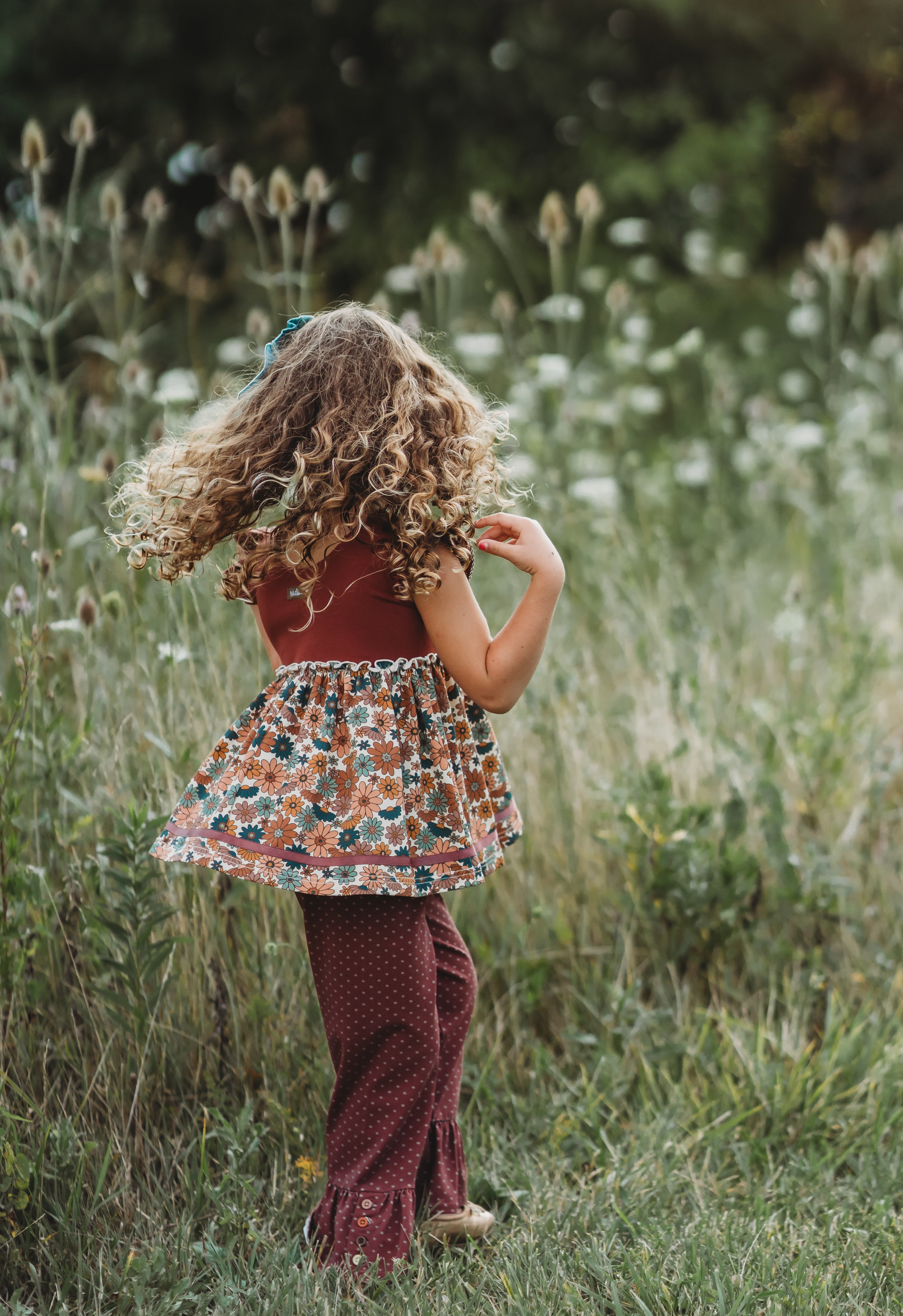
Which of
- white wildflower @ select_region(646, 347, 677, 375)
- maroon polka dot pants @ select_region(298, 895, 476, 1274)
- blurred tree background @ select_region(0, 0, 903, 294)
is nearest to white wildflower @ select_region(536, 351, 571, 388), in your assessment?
white wildflower @ select_region(646, 347, 677, 375)

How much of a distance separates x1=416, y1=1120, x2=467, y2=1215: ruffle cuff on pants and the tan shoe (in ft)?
0.05

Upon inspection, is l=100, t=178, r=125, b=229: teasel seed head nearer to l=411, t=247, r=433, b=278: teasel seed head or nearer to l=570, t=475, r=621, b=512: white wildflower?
l=411, t=247, r=433, b=278: teasel seed head

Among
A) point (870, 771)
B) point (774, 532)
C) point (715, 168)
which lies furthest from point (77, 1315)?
point (715, 168)

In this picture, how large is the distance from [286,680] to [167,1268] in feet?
3.02

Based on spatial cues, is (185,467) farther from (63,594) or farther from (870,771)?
(870,771)

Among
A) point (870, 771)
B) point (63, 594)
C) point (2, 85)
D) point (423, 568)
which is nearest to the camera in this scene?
point (423, 568)

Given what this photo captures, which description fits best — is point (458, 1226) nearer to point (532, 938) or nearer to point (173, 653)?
point (532, 938)

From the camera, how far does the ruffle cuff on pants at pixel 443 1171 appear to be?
189 cm

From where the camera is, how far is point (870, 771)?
9.97ft

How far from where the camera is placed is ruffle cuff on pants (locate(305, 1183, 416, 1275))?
5.79ft

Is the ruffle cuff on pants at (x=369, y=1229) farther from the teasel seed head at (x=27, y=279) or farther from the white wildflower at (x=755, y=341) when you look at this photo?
the white wildflower at (x=755, y=341)

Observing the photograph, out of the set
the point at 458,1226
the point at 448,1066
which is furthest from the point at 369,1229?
the point at 448,1066

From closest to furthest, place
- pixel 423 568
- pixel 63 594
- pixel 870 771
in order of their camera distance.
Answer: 1. pixel 423 568
2. pixel 63 594
3. pixel 870 771

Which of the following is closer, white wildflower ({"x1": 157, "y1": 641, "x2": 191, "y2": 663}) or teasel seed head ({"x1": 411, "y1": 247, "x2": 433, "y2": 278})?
white wildflower ({"x1": 157, "y1": 641, "x2": 191, "y2": 663})
